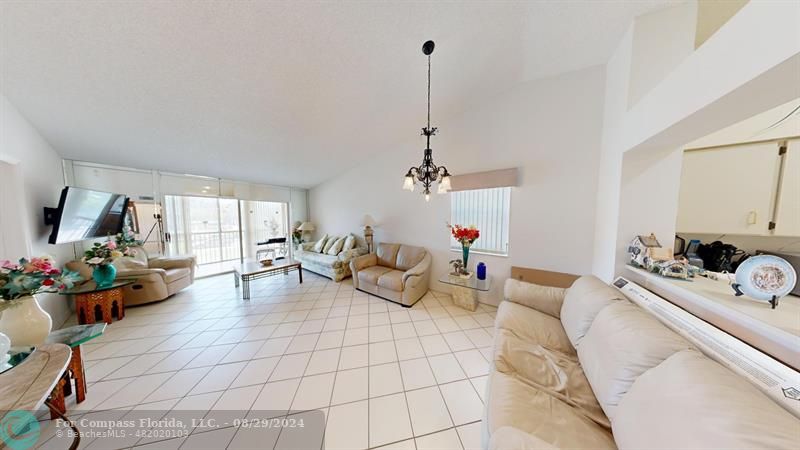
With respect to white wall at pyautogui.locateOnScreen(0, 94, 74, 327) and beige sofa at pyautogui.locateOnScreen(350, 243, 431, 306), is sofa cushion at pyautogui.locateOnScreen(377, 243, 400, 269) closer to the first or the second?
beige sofa at pyautogui.locateOnScreen(350, 243, 431, 306)

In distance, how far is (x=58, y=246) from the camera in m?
2.70

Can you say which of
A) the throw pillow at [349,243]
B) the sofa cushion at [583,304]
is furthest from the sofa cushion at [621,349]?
the throw pillow at [349,243]

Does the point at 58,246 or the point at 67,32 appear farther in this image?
the point at 58,246

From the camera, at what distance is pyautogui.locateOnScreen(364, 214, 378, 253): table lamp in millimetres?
4371

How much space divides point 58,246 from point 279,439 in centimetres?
397

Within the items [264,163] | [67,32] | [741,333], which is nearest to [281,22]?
[67,32]

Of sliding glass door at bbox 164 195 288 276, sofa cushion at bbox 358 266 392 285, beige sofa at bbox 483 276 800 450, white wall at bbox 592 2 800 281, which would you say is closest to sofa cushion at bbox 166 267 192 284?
sliding glass door at bbox 164 195 288 276

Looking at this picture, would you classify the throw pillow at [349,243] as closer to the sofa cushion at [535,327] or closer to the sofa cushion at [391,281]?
the sofa cushion at [391,281]

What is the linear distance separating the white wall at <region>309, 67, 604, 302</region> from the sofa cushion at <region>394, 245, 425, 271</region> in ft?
0.55

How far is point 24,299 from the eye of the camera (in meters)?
1.41

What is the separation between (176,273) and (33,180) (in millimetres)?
1771

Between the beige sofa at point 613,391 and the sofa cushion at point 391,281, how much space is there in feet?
5.30

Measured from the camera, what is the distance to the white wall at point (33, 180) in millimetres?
2025

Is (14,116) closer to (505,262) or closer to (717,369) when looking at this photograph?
(717,369)
